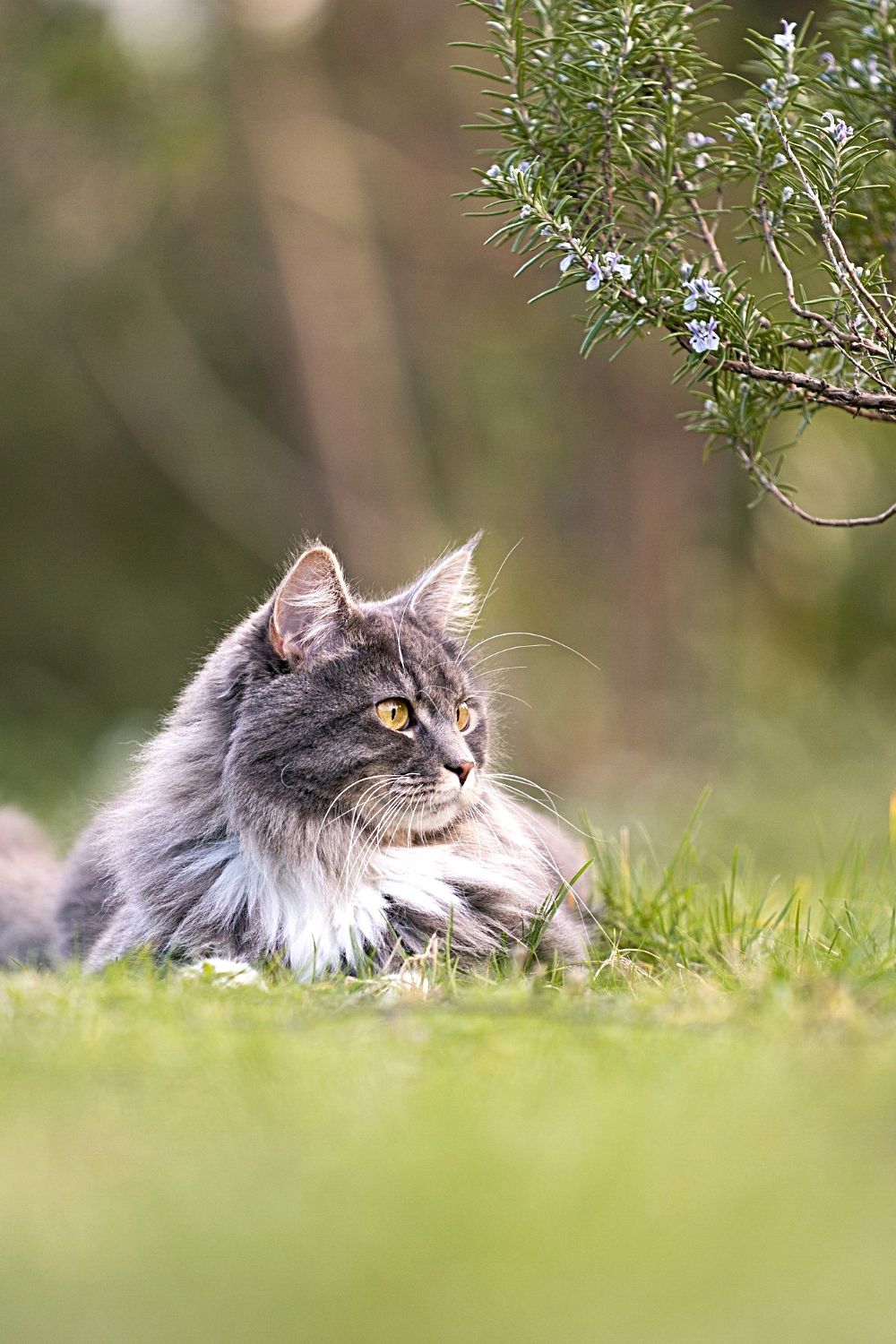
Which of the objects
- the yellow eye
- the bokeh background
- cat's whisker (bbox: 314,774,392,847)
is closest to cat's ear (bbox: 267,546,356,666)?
the yellow eye

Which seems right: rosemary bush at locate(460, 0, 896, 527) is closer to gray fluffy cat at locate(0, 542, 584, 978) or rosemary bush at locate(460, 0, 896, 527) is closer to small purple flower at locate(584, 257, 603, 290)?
small purple flower at locate(584, 257, 603, 290)

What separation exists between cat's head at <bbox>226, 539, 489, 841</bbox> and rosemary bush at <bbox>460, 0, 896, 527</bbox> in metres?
1.10

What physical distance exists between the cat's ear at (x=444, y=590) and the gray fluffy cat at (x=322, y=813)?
9.0 inches

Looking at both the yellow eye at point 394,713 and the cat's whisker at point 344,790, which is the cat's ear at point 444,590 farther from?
the cat's whisker at point 344,790

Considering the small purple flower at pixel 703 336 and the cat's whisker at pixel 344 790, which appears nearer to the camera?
the small purple flower at pixel 703 336

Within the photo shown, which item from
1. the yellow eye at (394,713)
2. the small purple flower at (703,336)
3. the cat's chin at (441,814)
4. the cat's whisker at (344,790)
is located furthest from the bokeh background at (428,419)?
the small purple flower at (703,336)

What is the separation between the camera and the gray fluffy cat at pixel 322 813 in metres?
3.87

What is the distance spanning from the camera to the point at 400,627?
426 cm

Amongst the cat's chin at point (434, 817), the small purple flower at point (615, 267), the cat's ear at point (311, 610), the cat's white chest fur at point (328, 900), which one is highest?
the small purple flower at point (615, 267)

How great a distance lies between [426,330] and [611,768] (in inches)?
207

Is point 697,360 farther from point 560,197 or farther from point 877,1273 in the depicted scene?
point 877,1273

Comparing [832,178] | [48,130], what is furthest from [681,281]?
[48,130]

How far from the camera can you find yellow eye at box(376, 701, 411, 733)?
4.03 m

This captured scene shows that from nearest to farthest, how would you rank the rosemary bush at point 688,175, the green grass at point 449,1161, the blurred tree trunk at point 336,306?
the green grass at point 449,1161
the rosemary bush at point 688,175
the blurred tree trunk at point 336,306
